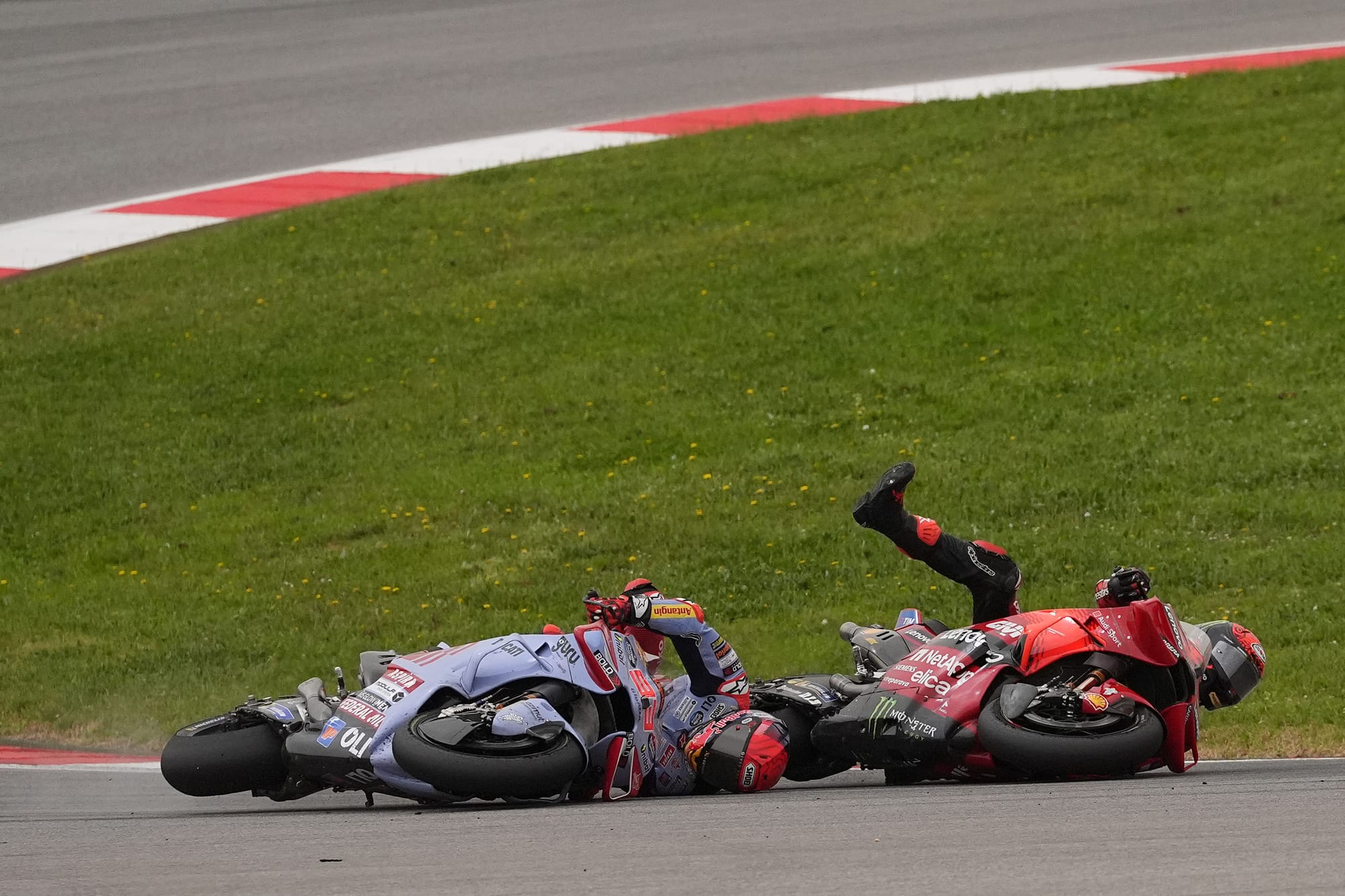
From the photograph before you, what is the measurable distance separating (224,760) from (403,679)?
0.73 m

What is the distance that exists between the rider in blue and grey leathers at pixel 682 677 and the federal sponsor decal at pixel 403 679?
30.8 inches

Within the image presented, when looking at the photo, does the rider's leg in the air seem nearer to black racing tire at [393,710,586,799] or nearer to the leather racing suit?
the leather racing suit

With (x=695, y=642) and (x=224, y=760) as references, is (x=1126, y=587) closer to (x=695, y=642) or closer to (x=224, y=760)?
(x=695, y=642)

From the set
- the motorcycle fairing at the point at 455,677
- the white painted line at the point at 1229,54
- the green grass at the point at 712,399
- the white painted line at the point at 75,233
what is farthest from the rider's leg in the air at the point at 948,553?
the white painted line at the point at 1229,54

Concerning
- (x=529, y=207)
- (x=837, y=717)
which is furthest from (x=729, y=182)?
(x=837, y=717)

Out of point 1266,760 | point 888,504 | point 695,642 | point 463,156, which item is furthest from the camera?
point 463,156

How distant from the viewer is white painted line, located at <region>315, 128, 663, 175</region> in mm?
19141

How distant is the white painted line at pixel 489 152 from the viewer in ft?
62.8

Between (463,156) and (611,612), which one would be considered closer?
(611,612)

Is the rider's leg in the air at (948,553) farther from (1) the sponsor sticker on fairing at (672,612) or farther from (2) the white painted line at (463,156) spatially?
(2) the white painted line at (463,156)

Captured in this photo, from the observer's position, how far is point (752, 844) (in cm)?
497

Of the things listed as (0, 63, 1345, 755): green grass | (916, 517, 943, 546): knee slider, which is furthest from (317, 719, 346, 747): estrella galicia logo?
(0, 63, 1345, 755): green grass

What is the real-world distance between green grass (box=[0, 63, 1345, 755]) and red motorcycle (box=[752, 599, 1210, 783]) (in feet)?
5.85

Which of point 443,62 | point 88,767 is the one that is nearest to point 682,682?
point 88,767
